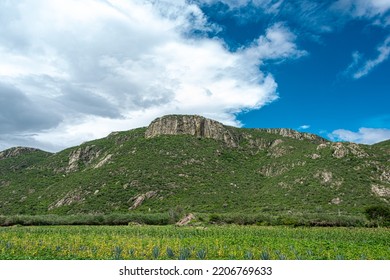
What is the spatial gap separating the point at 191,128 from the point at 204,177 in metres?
36.9

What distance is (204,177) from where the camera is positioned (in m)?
94.4

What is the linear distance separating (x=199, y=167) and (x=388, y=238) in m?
69.7

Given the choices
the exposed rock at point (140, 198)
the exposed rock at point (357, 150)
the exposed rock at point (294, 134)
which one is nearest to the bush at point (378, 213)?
the exposed rock at point (357, 150)

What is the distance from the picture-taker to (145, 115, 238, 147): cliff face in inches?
4951

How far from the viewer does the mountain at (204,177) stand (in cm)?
7650

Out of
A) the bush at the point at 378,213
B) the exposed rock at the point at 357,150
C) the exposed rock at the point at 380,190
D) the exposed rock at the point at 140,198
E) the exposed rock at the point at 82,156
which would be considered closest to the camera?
the bush at the point at 378,213

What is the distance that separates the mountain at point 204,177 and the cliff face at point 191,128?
1.26 ft

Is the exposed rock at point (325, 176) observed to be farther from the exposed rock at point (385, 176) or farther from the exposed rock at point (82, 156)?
the exposed rock at point (82, 156)

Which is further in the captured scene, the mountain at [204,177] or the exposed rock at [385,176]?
the exposed rock at [385,176]

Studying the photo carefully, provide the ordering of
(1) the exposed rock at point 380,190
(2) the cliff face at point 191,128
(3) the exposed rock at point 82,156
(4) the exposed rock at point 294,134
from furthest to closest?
1. (4) the exposed rock at point 294,134
2. (2) the cliff face at point 191,128
3. (3) the exposed rock at point 82,156
4. (1) the exposed rock at point 380,190

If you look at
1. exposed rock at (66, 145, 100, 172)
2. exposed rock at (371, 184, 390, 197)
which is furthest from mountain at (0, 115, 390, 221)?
exposed rock at (66, 145, 100, 172)

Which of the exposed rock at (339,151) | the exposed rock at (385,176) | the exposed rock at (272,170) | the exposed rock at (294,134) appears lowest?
the exposed rock at (385,176)

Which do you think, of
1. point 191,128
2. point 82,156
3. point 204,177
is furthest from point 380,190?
point 82,156

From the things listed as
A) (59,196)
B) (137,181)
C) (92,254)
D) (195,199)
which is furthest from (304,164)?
(92,254)
